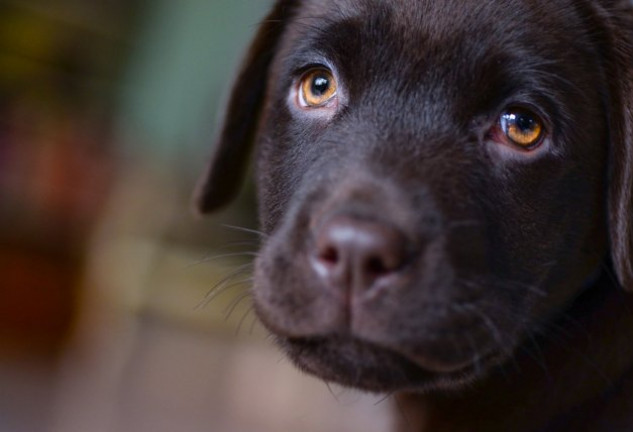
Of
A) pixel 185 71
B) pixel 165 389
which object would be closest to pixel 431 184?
pixel 165 389

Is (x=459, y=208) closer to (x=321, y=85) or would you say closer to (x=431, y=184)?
(x=431, y=184)

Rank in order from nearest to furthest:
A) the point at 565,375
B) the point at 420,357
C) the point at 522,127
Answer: the point at 420,357
the point at 522,127
the point at 565,375

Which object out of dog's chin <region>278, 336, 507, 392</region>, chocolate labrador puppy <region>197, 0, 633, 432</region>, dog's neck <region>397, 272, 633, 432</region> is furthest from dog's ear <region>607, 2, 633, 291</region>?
dog's chin <region>278, 336, 507, 392</region>

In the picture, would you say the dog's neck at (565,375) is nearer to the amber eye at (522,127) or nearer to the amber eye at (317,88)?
the amber eye at (522,127)

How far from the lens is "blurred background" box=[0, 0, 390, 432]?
3906mm

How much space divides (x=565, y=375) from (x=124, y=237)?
3047 mm

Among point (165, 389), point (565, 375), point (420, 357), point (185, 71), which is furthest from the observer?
point (185, 71)

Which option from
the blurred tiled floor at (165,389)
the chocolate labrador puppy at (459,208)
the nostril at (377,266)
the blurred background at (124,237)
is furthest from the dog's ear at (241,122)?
the blurred tiled floor at (165,389)

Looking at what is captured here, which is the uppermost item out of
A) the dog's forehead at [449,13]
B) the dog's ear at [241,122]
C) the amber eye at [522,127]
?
the dog's forehead at [449,13]

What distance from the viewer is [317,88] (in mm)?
1710

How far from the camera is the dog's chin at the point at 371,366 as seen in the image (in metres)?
1.35

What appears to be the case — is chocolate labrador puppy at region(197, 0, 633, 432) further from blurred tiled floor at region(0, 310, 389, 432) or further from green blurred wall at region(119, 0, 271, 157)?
green blurred wall at region(119, 0, 271, 157)

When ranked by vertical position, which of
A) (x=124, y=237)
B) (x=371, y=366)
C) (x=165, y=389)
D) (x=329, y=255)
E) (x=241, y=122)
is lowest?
(x=165, y=389)

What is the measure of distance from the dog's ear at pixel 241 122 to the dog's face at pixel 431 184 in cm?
23
